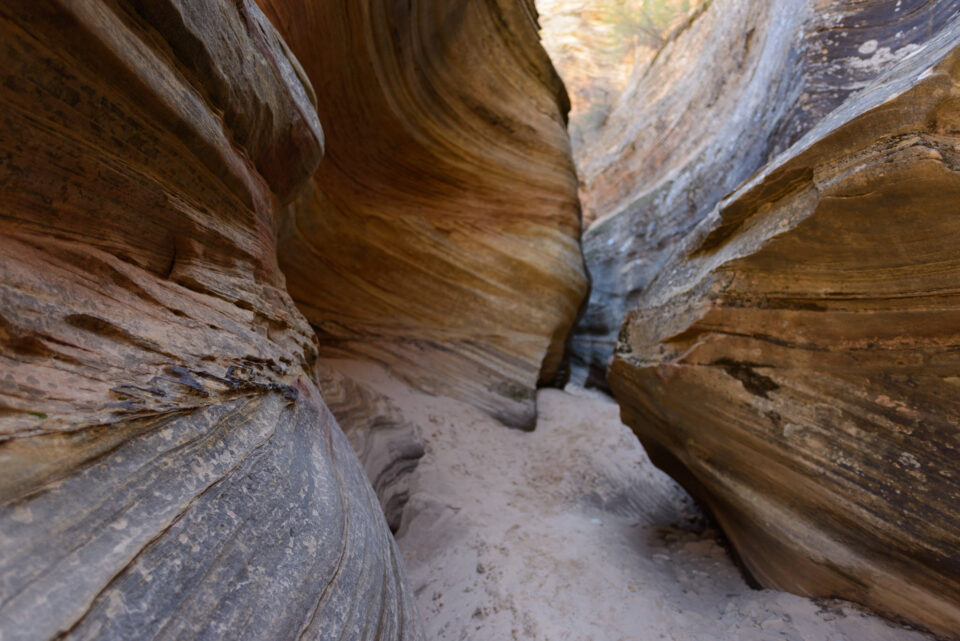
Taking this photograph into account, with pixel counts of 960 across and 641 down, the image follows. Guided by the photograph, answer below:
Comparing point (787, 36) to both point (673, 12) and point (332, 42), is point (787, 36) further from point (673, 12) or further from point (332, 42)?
point (673, 12)

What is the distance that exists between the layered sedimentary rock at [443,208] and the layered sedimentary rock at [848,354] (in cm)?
383

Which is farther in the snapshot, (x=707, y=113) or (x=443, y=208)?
(x=707, y=113)

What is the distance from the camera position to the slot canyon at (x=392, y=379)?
130cm

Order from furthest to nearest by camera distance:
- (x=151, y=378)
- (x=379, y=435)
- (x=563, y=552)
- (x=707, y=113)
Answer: (x=707, y=113)
(x=379, y=435)
(x=563, y=552)
(x=151, y=378)

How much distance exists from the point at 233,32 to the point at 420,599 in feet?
11.5

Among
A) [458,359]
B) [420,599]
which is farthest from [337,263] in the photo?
[420,599]

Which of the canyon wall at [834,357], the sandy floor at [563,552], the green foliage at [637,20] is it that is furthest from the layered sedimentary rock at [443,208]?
the green foliage at [637,20]

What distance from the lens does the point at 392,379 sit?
19.9 ft

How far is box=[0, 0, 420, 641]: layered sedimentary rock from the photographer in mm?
1092

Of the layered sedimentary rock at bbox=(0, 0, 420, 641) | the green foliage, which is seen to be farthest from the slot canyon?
the green foliage

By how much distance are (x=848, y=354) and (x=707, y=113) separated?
9.17 meters

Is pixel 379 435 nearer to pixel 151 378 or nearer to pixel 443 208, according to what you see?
pixel 151 378

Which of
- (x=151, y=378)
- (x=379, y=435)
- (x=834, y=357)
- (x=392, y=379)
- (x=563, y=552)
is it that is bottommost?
(x=563, y=552)

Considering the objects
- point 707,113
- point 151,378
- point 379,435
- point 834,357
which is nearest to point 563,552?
point 379,435
